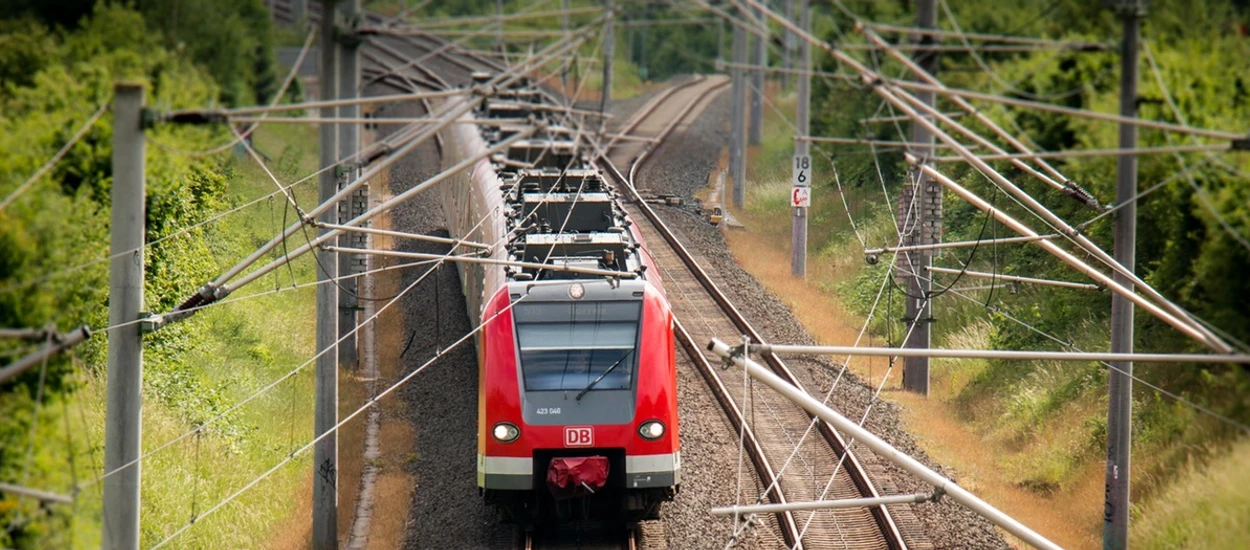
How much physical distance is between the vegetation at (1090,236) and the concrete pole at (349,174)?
6.21m

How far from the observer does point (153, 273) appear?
766 inches

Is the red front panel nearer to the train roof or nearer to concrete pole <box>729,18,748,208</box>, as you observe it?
the train roof

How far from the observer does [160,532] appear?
1528 cm

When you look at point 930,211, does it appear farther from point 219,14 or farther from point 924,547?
point 219,14

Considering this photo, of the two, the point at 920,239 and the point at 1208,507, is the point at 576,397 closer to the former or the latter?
the point at 1208,507

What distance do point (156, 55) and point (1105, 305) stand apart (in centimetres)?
1432

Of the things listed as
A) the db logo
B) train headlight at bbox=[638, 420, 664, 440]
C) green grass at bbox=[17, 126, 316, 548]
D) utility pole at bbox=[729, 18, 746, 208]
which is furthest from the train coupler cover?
utility pole at bbox=[729, 18, 746, 208]

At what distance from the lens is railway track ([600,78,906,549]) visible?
16516 millimetres

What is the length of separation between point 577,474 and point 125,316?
211 inches

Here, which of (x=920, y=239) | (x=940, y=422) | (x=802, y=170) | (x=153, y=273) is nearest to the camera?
(x=153, y=273)

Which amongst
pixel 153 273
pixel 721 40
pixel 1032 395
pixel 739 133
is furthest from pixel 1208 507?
pixel 721 40

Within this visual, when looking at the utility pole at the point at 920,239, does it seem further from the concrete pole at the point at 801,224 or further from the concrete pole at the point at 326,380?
the concrete pole at the point at 326,380

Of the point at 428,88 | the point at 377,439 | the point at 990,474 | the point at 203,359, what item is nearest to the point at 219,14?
the point at 203,359

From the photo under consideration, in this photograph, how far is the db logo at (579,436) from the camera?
15055 millimetres
